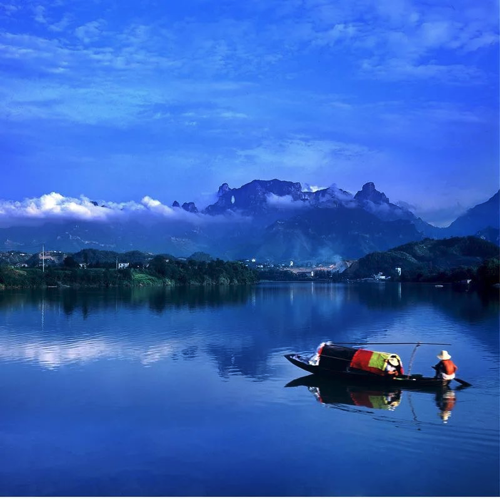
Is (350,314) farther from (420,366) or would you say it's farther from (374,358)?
(374,358)

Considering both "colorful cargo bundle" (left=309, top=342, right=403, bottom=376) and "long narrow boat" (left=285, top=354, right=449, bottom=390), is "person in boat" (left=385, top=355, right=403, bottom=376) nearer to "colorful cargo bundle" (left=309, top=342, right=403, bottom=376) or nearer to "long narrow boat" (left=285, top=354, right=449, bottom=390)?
"colorful cargo bundle" (left=309, top=342, right=403, bottom=376)

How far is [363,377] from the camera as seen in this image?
657 inches

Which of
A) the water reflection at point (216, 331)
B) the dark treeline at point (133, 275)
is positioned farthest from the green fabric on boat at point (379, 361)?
the dark treeline at point (133, 275)

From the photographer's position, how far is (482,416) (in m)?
13.6

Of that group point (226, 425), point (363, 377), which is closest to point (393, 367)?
point (363, 377)

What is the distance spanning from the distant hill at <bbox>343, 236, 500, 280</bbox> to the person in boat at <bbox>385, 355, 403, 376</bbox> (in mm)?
135205

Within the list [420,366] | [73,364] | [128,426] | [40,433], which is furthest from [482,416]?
[73,364]

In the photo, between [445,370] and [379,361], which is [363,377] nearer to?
[379,361]

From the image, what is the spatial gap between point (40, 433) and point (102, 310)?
33048mm

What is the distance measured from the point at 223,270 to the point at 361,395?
340 feet

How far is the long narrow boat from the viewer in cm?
1585

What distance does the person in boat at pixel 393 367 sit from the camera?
1620cm

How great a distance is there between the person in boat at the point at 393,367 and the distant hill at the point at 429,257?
135 m

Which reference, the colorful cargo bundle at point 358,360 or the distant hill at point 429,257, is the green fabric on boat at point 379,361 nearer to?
the colorful cargo bundle at point 358,360
